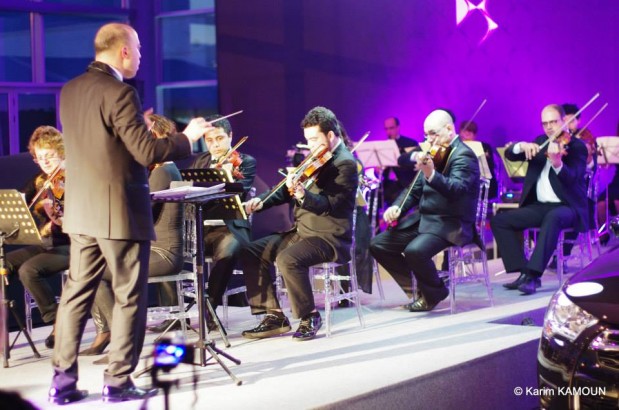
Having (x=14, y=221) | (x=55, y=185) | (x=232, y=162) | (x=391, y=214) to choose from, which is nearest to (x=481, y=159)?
(x=391, y=214)

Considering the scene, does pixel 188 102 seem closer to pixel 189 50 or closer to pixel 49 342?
pixel 189 50

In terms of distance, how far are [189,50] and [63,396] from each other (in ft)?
36.6

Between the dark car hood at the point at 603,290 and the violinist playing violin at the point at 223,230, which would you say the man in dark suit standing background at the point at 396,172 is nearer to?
the violinist playing violin at the point at 223,230

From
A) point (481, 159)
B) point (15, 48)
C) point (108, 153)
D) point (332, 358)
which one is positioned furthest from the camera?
point (15, 48)

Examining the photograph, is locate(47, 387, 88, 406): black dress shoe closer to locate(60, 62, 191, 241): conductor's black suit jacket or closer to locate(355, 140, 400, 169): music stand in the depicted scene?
locate(60, 62, 191, 241): conductor's black suit jacket

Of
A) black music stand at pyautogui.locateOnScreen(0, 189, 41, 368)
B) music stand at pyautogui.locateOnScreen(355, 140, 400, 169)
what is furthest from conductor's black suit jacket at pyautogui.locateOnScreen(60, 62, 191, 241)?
music stand at pyautogui.locateOnScreen(355, 140, 400, 169)

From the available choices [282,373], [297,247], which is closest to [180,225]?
[297,247]

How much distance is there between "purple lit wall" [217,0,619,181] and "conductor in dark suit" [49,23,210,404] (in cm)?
716

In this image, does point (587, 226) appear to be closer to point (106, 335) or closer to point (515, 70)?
point (106, 335)

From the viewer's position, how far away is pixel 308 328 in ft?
15.2

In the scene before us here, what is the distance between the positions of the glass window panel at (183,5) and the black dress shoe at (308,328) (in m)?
9.20

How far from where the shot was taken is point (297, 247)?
475cm

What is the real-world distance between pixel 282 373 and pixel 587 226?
128 inches

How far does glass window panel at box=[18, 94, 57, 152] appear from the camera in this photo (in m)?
11.9
